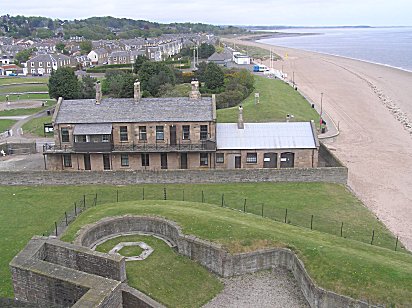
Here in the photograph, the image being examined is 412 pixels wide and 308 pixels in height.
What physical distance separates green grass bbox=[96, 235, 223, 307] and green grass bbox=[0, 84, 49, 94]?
8816 centimetres

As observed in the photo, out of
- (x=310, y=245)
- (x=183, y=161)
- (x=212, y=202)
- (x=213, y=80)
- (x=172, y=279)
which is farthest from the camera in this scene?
(x=213, y=80)

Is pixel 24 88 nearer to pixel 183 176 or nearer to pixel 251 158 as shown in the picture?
pixel 183 176

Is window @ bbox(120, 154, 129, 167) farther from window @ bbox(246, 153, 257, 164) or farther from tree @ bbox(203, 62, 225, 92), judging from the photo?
tree @ bbox(203, 62, 225, 92)

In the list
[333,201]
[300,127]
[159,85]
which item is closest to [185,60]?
[159,85]

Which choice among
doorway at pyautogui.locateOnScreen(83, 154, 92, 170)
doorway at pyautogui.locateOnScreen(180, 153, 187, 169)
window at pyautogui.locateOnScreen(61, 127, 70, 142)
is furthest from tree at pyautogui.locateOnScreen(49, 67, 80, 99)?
doorway at pyautogui.locateOnScreen(180, 153, 187, 169)

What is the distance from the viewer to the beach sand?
→ 34.3 meters

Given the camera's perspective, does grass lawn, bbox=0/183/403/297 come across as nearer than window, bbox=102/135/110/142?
Yes

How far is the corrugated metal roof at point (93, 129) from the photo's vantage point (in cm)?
3922

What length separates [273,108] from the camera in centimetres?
6625

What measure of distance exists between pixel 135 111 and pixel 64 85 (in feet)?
130

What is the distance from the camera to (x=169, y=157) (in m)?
40.1

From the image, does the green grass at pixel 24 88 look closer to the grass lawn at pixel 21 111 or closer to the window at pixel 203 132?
the grass lawn at pixel 21 111

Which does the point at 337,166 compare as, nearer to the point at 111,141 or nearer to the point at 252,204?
the point at 252,204

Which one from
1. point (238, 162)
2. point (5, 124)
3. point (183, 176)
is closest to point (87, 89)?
point (5, 124)
